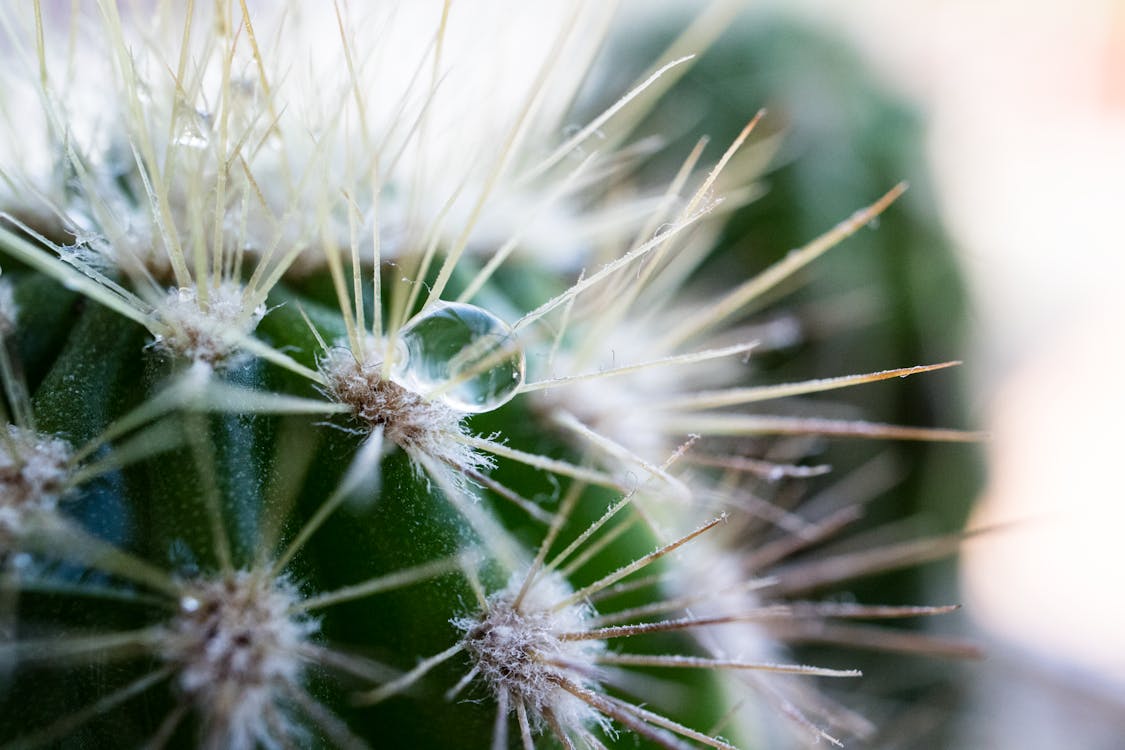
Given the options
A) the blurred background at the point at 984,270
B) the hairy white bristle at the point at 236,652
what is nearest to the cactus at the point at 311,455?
the hairy white bristle at the point at 236,652

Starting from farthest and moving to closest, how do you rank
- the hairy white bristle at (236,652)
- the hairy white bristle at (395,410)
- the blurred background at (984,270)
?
the blurred background at (984,270) < the hairy white bristle at (395,410) < the hairy white bristle at (236,652)

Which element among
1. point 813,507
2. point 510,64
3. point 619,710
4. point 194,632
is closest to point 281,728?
point 194,632

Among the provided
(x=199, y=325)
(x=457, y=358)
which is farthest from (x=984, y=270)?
(x=199, y=325)

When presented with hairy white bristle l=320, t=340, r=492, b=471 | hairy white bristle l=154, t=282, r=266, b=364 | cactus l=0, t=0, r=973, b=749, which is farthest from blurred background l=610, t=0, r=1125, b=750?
hairy white bristle l=154, t=282, r=266, b=364

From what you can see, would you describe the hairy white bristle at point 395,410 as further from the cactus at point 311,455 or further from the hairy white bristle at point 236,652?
the hairy white bristle at point 236,652

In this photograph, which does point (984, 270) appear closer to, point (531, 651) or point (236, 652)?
point (531, 651)

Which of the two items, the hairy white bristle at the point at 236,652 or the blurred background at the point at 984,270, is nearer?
the hairy white bristle at the point at 236,652
